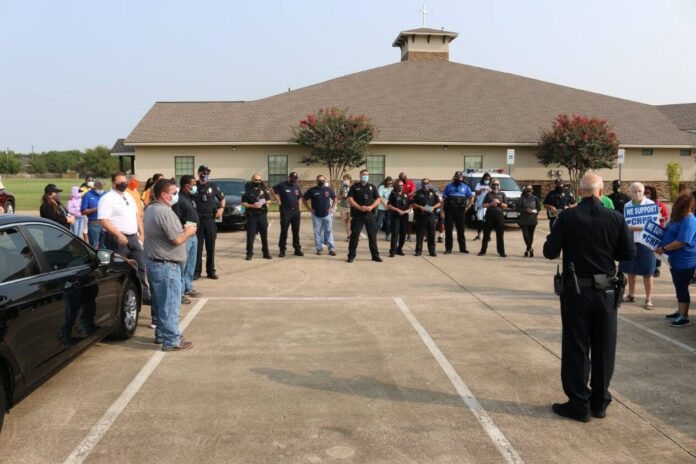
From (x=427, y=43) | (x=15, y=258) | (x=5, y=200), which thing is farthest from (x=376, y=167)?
(x=15, y=258)

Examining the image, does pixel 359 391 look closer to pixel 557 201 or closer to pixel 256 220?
pixel 256 220

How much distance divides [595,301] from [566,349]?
452 millimetres

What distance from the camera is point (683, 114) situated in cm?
5156

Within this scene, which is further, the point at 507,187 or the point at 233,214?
the point at 507,187

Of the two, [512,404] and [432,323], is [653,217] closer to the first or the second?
[432,323]

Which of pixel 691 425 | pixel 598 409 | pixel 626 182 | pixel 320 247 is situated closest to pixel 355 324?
pixel 598 409

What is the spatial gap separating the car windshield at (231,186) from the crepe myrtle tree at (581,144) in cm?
1532

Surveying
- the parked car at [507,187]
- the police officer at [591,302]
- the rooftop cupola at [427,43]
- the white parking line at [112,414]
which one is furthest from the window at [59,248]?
the rooftop cupola at [427,43]

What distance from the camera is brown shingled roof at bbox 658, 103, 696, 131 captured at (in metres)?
48.7

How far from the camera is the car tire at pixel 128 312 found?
6645 mm

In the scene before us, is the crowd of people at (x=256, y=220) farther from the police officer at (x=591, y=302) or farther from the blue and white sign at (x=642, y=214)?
the police officer at (x=591, y=302)

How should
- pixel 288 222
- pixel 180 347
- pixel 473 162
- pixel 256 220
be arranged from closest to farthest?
pixel 180 347 → pixel 256 220 → pixel 288 222 → pixel 473 162

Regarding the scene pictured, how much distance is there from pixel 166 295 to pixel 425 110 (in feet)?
87.5

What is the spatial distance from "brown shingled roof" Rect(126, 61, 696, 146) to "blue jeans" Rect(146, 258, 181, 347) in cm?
2243
